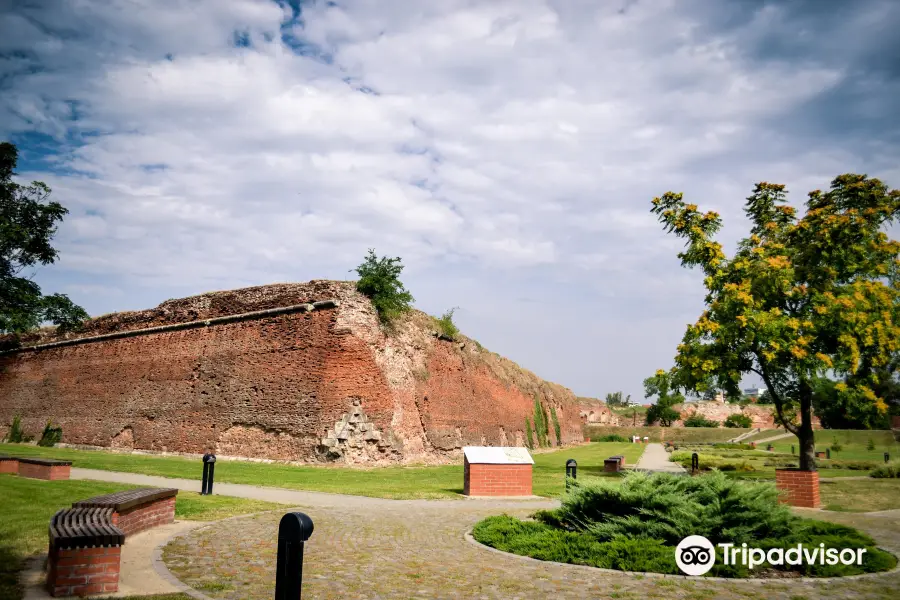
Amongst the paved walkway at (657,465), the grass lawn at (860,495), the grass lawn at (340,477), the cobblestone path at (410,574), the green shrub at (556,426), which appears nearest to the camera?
the cobblestone path at (410,574)

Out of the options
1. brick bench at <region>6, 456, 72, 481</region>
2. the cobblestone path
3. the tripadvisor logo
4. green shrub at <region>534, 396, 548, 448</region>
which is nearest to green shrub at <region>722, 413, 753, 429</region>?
green shrub at <region>534, 396, 548, 448</region>

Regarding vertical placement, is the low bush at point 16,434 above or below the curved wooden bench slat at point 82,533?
below

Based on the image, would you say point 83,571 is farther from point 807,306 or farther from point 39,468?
point 807,306

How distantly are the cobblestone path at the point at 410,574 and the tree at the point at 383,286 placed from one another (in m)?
14.6

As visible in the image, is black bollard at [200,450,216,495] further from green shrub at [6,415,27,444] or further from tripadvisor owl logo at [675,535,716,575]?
green shrub at [6,415,27,444]

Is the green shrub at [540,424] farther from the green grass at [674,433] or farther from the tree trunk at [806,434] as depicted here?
the green grass at [674,433]

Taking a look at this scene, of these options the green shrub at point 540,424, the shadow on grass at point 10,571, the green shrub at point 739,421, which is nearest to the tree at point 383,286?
the shadow on grass at point 10,571

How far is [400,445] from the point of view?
891 inches

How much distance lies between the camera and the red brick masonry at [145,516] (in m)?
7.14

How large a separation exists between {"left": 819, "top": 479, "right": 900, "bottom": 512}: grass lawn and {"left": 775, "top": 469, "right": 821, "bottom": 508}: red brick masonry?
42 centimetres

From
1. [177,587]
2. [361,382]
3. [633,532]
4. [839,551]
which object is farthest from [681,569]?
[361,382]

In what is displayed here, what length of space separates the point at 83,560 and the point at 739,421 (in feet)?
295

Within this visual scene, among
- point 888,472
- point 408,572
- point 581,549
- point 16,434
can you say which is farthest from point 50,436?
point 888,472

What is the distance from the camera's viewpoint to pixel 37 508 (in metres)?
8.85
